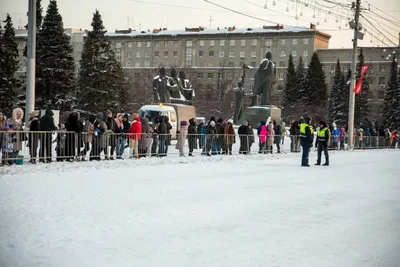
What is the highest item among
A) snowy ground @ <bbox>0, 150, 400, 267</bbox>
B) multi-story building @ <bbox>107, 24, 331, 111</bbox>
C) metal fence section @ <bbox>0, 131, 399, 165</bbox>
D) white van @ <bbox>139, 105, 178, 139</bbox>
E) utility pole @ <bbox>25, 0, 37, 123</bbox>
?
multi-story building @ <bbox>107, 24, 331, 111</bbox>

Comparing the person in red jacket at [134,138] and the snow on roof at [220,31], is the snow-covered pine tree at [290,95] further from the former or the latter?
the person in red jacket at [134,138]

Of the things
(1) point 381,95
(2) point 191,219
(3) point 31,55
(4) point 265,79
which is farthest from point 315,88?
(2) point 191,219

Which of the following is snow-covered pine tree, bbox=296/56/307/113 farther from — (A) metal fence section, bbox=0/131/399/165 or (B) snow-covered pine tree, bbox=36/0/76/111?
(A) metal fence section, bbox=0/131/399/165

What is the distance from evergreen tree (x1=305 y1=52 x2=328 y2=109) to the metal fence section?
2563 inches

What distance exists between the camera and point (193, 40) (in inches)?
4924

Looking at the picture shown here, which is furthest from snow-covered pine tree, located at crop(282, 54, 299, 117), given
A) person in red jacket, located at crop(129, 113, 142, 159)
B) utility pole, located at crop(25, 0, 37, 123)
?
utility pole, located at crop(25, 0, 37, 123)

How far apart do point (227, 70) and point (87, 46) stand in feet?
182

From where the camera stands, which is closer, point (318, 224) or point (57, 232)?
point (57, 232)

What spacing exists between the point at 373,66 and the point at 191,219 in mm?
100702

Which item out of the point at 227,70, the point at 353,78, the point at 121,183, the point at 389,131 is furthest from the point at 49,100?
the point at 227,70

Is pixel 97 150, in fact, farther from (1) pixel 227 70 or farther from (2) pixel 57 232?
(1) pixel 227 70

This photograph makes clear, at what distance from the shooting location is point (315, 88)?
9456 centimetres

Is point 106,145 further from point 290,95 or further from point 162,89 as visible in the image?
point 290,95

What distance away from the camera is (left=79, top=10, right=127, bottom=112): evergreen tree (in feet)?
182
